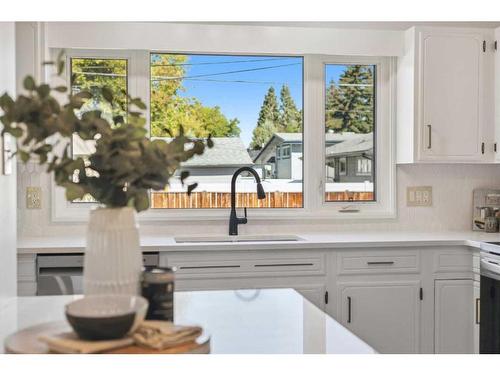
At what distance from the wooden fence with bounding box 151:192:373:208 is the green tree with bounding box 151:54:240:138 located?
1.27 feet

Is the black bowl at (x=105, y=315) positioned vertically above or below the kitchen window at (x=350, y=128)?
below

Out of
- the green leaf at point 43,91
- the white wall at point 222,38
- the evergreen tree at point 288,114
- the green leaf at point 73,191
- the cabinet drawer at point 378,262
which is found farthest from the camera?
the evergreen tree at point 288,114

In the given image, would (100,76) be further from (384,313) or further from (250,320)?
(250,320)

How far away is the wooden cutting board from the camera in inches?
47.4

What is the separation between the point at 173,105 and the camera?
3.83 metres

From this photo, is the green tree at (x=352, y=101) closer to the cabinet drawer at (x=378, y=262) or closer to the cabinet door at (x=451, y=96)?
the cabinet door at (x=451, y=96)

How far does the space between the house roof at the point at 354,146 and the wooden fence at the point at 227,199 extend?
269 millimetres

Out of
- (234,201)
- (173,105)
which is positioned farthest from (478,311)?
(173,105)

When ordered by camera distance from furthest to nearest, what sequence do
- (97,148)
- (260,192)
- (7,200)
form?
(260,192)
(7,200)
(97,148)

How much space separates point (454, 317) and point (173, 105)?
6.80 feet

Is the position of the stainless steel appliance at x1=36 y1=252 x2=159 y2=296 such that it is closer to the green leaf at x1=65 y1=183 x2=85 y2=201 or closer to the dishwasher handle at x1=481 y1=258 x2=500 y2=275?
the green leaf at x1=65 y1=183 x2=85 y2=201

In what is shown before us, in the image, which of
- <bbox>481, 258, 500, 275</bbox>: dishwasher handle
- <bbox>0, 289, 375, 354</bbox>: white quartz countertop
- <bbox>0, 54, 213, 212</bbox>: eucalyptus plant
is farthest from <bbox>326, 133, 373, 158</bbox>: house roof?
<bbox>0, 54, 213, 212</bbox>: eucalyptus plant

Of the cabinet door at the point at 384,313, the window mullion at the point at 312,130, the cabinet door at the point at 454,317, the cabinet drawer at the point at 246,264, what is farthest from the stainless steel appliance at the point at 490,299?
the window mullion at the point at 312,130

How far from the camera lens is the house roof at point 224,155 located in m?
3.90
